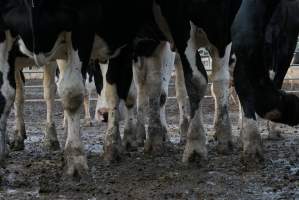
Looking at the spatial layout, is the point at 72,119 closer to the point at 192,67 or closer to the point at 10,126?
the point at 192,67

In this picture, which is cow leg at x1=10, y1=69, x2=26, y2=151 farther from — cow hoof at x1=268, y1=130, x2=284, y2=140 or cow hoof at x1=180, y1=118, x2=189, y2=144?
cow hoof at x1=268, y1=130, x2=284, y2=140

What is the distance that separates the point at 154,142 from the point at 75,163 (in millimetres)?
2144

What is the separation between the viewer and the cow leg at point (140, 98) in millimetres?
9758

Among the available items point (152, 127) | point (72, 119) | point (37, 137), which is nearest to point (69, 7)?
point (72, 119)

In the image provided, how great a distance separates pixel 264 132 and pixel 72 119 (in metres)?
5.20

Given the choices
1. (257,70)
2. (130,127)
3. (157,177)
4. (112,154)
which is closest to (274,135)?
(130,127)

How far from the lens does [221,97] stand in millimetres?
8664

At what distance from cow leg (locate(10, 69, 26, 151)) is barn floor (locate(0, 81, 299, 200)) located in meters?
0.37

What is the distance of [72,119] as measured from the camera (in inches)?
271

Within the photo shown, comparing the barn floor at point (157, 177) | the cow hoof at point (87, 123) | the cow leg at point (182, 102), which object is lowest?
the barn floor at point (157, 177)

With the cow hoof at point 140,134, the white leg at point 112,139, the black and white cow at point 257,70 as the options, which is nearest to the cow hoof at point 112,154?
the white leg at point 112,139

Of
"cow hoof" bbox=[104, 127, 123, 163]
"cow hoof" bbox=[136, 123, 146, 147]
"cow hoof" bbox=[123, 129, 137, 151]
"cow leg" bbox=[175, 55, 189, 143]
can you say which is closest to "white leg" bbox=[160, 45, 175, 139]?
"cow leg" bbox=[175, 55, 189, 143]

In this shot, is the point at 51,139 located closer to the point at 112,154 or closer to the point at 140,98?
the point at 140,98

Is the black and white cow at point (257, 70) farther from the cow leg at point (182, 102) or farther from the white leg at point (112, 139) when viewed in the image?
the cow leg at point (182, 102)
